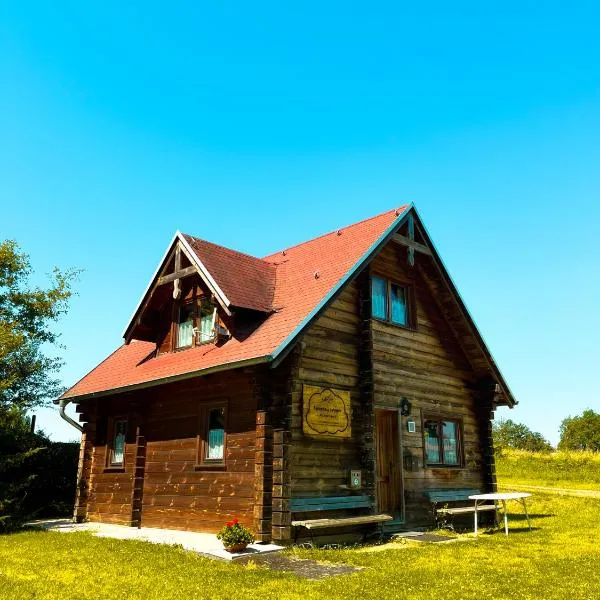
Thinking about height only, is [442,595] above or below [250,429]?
below

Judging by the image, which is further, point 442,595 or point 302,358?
point 302,358

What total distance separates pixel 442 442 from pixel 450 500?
1541 millimetres

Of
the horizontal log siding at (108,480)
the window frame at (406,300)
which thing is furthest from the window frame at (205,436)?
the window frame at (406,300)

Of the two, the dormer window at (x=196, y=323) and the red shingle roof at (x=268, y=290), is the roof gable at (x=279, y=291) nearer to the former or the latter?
the red shingle roof at (x=268, y=290)

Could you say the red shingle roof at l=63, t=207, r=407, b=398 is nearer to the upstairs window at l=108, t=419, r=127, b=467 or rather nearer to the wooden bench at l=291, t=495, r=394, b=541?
the upstairs window at l=108, t=419, r=127, b=467

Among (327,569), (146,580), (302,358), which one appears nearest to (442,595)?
(327,569)

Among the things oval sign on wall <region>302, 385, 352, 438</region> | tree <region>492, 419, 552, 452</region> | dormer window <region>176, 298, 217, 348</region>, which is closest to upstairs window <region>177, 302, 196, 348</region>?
dormer window <region>176, 298, 217, 348</region>

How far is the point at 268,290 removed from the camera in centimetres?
1548

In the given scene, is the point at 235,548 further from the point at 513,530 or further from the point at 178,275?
the point at 513,530

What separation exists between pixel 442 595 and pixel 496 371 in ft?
35.0

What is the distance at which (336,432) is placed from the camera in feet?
43.0

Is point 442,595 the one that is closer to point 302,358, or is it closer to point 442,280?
point 302,358

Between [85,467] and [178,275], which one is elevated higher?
[178,275]

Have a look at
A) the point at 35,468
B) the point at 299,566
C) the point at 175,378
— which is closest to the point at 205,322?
the point at 175,378
